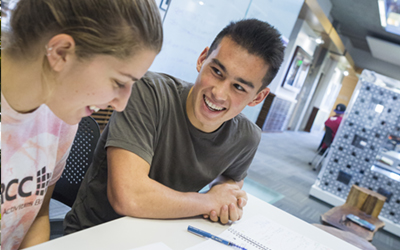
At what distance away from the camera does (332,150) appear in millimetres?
4645

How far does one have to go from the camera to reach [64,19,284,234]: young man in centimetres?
101

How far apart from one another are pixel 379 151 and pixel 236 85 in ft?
12.9

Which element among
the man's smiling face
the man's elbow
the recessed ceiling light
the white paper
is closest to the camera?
the white paper

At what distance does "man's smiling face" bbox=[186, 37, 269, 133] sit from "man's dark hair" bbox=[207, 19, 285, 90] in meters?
0.02

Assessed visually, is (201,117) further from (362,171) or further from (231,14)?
(362,171)

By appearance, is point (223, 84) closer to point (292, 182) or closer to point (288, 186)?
point (288, 186)

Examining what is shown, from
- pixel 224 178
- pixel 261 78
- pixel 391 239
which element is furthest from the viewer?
pixel 391 239

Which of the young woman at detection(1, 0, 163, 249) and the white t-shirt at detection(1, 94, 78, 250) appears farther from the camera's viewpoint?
the white t-shirt at detection(1, 94, 78, 250)

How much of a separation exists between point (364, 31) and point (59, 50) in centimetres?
1045

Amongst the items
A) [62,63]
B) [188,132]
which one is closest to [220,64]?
[188,132]

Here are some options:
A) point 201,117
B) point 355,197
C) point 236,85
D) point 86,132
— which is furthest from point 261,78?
point 355,197

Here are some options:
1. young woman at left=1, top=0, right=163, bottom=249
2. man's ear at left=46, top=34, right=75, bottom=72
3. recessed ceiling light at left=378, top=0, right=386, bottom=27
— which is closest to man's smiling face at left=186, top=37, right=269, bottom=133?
young woman at left=1, top=0, right=163, bottom=249

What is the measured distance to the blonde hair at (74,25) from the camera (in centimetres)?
55

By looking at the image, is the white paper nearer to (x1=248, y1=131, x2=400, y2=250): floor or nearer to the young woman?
the young woman
